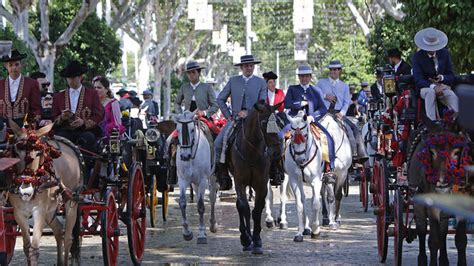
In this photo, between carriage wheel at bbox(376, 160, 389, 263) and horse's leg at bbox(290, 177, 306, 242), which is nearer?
carriage wheel at bbox(376, 160, 389, 263)

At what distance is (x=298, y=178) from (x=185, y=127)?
1.85 m

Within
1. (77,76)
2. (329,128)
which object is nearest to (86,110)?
(77,76)

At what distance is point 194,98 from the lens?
17.4 m

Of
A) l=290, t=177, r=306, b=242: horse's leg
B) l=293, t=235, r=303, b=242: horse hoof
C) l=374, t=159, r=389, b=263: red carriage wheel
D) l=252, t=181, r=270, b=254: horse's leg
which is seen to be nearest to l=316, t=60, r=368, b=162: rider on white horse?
l=290, t=177, r=306, b=242: horse's leg

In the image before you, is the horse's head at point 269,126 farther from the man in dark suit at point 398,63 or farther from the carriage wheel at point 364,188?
the carriage wheel at point 364,188

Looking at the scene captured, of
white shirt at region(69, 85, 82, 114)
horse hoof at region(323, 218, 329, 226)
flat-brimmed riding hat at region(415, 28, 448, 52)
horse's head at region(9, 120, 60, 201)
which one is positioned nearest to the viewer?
horse's head at region(9, 120, 60, 201)

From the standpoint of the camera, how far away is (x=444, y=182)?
35.3 ft

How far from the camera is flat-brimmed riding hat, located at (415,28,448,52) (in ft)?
40.3

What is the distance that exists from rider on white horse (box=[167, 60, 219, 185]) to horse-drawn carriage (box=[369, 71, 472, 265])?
455cm

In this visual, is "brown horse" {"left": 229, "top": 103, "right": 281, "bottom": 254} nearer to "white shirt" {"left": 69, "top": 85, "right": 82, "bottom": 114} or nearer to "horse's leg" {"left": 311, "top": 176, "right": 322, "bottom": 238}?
"horse's leg" {"left": 311, "top": 176, "right": 322, "bottom": 238}

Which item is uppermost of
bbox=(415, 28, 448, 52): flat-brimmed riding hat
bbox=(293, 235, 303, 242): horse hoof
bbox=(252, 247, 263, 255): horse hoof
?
bbox=(415, 28, 448, 52): flat-brimmed riding hat

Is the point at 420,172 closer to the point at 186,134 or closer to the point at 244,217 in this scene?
the point at 244,217

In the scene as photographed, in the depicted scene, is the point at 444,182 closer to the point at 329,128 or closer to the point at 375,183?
the point at 375,183

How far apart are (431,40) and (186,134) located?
465 centimetres
